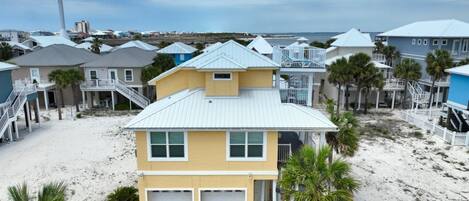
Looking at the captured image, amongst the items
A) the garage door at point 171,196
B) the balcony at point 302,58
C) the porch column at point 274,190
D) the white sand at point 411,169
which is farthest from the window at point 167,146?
the white sand at point 411,169

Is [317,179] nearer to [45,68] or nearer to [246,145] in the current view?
[246,145]

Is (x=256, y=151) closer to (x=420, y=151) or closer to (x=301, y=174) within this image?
(x=301, y=174)

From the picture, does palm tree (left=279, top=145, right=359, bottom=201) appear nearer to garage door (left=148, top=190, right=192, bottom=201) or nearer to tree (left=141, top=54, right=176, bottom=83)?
garage door (left=148, top=190, right=192, bottom=201)

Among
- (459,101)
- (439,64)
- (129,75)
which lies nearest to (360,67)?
(439,64)

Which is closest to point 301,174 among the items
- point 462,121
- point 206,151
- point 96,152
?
point 206,151

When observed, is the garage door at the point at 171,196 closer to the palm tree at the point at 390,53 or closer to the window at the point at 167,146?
the window at the point at 167,146

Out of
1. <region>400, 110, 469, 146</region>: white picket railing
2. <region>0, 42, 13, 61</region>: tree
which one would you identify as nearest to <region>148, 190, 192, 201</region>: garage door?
<region>400, 110, 469, 146</region>: white picket railing
